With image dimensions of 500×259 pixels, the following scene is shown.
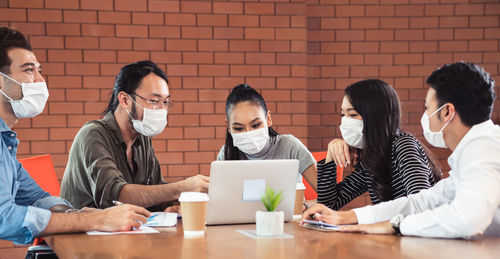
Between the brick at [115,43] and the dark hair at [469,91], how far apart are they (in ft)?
7.71

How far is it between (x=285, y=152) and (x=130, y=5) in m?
1.58

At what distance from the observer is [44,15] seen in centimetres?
345

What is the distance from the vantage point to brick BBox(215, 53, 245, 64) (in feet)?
12.0

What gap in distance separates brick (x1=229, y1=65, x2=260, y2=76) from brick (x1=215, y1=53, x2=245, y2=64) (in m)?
0.04

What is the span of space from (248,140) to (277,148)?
0.90ft

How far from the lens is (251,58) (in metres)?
3.69

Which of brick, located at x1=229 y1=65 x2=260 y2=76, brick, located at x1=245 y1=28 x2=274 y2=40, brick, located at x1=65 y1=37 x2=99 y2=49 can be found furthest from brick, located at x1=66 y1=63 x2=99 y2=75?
brick, located at x1=245 y1=28 x2=274 y2=40

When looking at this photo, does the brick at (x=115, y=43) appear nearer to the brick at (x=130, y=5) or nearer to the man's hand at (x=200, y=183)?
the brick at (x=130, y=5)

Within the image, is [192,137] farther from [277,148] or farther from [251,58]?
[277,148]

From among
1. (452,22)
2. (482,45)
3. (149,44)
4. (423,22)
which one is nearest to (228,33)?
(149,44)

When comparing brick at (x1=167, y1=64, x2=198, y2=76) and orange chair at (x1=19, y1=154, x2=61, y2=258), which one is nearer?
orange chair at (x1=19, y1=154, x2=61, y2=258)

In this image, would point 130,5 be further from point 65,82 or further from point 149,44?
point 65,82

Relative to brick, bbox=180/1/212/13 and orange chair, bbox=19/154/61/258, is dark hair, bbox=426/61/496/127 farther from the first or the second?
brick, bbox=180/1/212/13

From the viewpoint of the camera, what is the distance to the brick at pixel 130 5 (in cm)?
353
